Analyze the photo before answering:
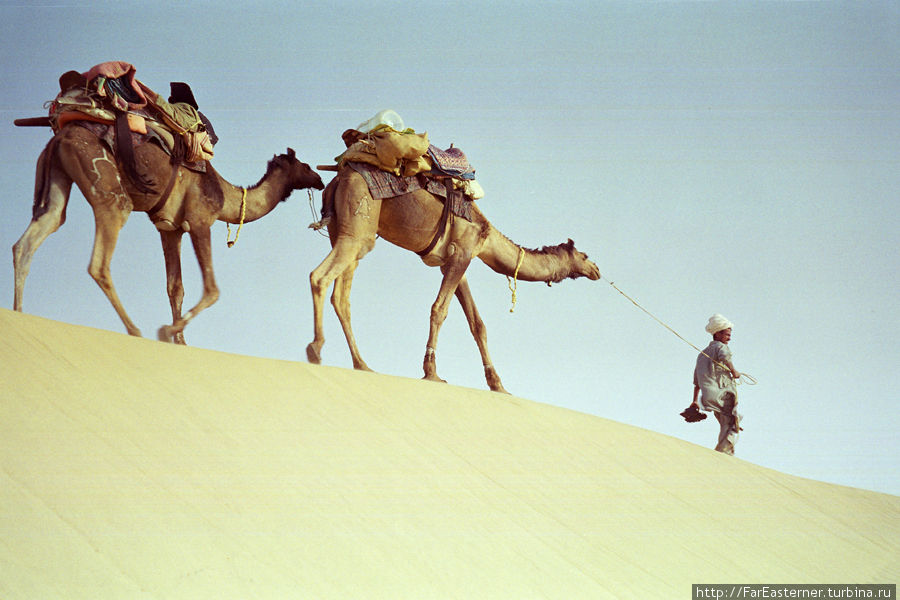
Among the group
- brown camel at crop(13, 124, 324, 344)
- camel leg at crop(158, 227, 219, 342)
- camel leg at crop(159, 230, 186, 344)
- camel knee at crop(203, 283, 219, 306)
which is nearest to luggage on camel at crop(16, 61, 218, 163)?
brown camel at crop(13, 124, 324, 344)

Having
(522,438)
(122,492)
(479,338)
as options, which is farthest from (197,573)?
(479,338)

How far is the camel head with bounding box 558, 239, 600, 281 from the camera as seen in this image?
13875mm

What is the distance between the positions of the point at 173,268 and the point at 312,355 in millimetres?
2164

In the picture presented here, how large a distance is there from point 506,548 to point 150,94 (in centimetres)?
606

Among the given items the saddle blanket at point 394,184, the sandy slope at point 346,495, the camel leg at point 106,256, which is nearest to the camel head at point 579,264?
the saddle blanket at point 394,184

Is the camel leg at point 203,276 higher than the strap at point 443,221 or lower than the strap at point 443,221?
lower

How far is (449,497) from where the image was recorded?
27.3 feet

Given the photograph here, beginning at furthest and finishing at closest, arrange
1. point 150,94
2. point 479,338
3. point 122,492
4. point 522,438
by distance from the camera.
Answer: point 479,338 → point 150,94 → point 522,438 → point 122,492

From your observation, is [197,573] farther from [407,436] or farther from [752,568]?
[752,568]

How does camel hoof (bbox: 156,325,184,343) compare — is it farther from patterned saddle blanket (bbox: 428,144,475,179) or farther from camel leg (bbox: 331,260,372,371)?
patterned saddle blanket (bbox: 428,144,475,179)

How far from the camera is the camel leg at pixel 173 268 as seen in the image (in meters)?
12.0

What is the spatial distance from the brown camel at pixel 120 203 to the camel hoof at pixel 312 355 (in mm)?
1180

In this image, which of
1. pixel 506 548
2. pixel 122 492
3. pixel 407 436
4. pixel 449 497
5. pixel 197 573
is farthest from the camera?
pixel 407 436

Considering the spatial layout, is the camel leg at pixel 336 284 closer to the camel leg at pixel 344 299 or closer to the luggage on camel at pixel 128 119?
the camel leg at pixel 344 299
